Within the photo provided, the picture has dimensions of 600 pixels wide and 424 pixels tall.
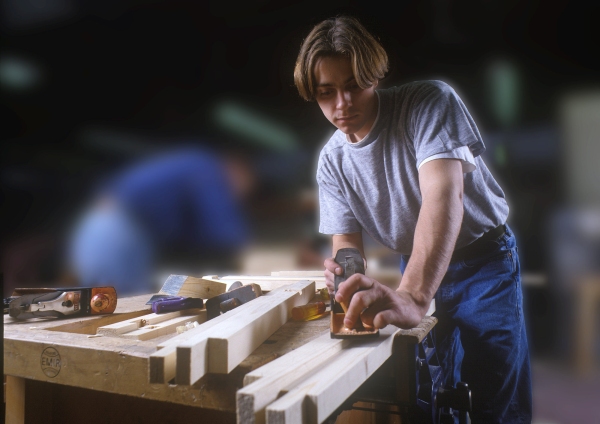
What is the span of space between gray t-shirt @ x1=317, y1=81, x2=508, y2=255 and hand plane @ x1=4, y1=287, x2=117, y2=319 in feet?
2.69

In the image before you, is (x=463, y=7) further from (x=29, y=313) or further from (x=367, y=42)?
(x=29, y=313)

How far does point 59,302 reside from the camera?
3.51 ft

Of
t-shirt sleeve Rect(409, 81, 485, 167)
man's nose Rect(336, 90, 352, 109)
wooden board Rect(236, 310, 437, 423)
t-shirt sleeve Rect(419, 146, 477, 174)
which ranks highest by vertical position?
man's nose Rect(336, 90, 352, 109)

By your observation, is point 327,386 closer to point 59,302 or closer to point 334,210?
point 59,302

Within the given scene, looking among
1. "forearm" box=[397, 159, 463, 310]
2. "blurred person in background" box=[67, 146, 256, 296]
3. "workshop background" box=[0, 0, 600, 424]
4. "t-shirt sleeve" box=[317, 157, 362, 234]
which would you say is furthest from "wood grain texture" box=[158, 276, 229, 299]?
"blurred person in background" box=[67, 146, 256, 296]

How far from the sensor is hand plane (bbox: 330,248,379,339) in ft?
2.48

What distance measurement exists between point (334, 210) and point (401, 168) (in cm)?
33

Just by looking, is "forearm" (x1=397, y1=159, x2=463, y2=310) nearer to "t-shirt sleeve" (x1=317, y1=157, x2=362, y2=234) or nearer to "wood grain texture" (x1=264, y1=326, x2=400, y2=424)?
"wood grain texture" (x1=264, y1=326, x2=400, y2=424)

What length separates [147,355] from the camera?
2.20 ft

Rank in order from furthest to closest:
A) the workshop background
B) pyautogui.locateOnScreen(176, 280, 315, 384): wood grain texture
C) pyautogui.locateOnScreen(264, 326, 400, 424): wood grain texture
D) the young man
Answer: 1. the workshop background
2. the young man
3. pyautogui.locateOnScreen(176, 280, 315, 384): wood grain texture
4. pyautogui.locateOnScreen(264, 326, 400, 424): wood grain texture

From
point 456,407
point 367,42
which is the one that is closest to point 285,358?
point 456,407

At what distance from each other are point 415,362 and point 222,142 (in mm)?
3661

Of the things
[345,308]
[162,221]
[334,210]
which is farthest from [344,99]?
[162,221]

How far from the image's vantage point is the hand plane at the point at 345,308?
29.8 inches
